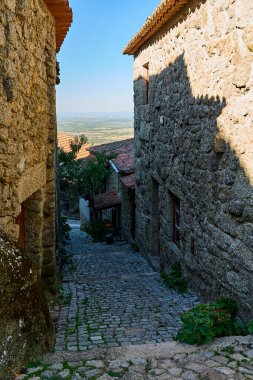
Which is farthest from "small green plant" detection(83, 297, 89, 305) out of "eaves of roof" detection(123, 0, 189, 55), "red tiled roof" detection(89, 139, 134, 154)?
"red tiled roof" detection(89, 139, 134, 154)

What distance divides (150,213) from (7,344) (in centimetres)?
675

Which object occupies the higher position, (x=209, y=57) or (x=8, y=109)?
(x=209, y=57)

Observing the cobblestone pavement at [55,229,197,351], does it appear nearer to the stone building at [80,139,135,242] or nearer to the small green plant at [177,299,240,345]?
the small green plant at [177,299,240,345]

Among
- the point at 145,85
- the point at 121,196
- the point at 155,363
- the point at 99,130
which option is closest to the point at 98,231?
the point at 121,196

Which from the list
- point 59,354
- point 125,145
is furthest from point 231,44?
point 125,145

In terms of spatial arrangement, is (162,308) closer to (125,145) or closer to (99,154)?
(99,154)

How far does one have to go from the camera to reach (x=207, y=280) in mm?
5531

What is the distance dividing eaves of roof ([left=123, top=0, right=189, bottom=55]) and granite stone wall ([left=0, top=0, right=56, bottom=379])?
1.73 metres

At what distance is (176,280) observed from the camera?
6.85 meters

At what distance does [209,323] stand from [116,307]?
2.35 m

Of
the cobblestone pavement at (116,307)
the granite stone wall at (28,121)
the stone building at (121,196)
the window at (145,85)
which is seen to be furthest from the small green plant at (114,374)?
the stone building at (121,196)

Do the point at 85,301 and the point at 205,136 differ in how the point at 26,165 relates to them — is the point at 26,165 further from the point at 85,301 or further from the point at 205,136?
the point at 85,301

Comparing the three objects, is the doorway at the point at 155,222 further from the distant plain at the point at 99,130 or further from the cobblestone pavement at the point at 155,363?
the distant plain at the point at 99,130

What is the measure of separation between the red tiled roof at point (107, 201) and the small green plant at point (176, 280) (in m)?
7.29
